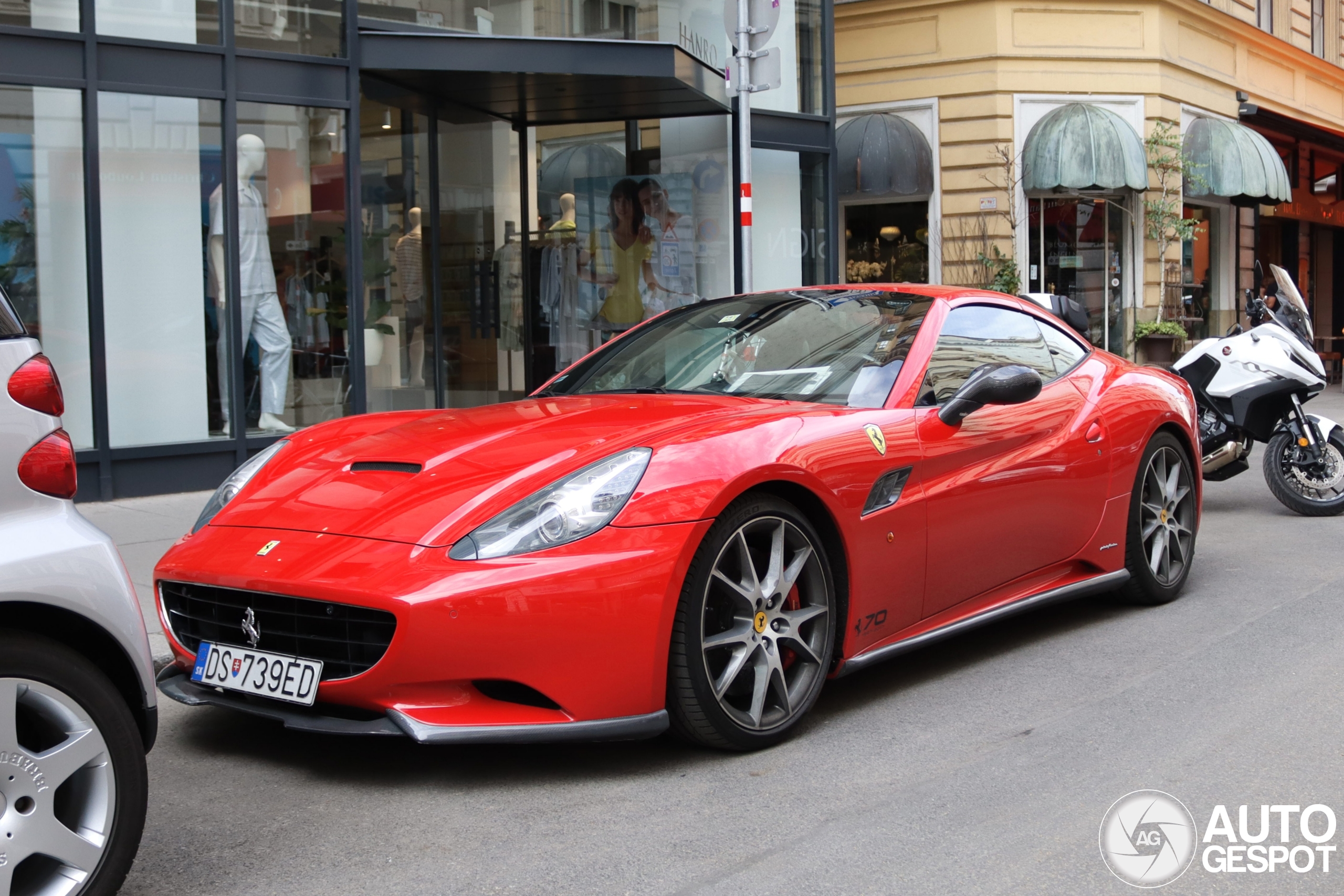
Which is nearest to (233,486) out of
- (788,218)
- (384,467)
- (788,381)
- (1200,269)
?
(384,467)

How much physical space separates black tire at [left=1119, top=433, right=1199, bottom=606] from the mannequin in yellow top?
8.49 meters

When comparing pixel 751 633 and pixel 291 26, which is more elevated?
pixel 291 26

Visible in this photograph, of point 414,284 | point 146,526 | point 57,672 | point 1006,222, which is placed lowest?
point 146,526

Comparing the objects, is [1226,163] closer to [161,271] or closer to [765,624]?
[161,271]

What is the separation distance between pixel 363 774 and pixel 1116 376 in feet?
11.9

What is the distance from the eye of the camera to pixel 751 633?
3867mm

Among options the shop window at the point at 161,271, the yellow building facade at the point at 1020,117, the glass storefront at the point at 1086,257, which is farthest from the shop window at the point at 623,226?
the glass storefront at the point at 1086,257

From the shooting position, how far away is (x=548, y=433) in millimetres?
4086

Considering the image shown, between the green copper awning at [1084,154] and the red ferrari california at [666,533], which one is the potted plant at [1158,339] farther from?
the red ferrari california at [666,533]

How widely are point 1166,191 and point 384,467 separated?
18.3m

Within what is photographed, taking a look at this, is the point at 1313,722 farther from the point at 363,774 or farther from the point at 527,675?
the point at 363,774

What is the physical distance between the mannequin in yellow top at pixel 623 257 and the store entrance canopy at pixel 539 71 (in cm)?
125

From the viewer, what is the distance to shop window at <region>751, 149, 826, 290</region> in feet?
46.6

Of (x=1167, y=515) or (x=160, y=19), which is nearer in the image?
(x=1167, y=515)
